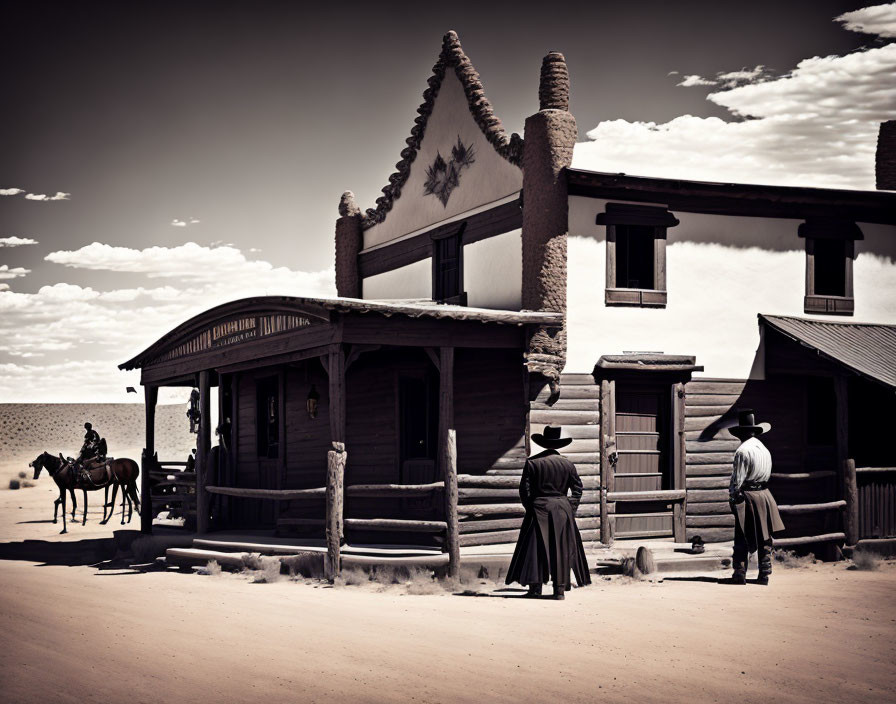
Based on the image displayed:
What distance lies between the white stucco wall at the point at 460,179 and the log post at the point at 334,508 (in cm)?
559

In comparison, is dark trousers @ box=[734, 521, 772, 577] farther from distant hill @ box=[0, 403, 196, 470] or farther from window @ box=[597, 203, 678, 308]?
distant hill @ box=[0, 403, 196, 470]

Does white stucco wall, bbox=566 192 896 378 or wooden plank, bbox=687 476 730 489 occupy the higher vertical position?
white stucco wall, bbox=566 192 896 378

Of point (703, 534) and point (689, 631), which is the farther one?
point (703, 534)

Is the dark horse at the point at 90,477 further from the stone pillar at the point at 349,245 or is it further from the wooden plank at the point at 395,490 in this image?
the wooden plank at the point at 395,490

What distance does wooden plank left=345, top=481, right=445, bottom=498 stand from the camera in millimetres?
13383

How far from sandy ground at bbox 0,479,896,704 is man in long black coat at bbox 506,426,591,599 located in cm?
33

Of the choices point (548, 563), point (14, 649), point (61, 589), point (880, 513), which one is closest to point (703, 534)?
point (880, 513)

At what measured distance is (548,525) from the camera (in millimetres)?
11477

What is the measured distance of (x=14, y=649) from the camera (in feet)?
28.1

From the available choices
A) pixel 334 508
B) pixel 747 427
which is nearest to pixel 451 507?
pixel 334 508

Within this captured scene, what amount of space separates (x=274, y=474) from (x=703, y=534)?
25.3 feet

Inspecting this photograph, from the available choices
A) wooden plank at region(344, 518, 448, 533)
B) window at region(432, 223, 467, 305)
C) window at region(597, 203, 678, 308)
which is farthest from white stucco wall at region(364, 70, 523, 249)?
wooden plank at region(344, 518, 448, 533)

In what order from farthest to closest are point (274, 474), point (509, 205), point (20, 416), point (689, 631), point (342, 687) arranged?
point (20, 416)
point (274, 474)
point (509, 205)
point (689, 631)
point (342, 687)

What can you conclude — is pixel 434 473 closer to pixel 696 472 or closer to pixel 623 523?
pixel 623 523
